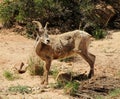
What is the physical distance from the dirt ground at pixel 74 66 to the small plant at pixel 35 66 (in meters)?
0.17

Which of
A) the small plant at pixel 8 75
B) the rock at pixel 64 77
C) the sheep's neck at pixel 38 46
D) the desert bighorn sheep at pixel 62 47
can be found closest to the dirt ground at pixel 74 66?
the small plant at pixel 8 75

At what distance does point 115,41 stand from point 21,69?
464cm

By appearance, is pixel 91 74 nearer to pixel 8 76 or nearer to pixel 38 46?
pixel 38 46

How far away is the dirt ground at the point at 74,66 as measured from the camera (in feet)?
30.3

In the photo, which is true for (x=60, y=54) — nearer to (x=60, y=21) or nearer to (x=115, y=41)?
(x=115, y=41)

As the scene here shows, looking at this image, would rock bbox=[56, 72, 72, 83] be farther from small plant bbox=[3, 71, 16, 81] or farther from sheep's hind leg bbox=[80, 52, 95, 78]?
small plant bbox=[3, 71, 16, 81]

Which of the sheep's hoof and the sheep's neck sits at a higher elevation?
the sheep's neck

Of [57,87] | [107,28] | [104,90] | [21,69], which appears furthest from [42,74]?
[107,28]

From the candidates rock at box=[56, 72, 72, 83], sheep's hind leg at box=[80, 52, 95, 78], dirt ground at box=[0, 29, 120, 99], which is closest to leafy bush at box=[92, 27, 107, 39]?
dirt ground at box=[0, 29, 120, 99]

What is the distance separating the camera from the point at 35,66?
10.6 metres

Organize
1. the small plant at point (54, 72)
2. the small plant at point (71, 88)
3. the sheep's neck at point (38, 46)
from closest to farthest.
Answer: the small plant at point (71, 88) < the sheep's neck at point (38, 46) < the small plant at point (54, 72)

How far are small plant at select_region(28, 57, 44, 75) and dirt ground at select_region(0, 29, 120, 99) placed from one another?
0.17m

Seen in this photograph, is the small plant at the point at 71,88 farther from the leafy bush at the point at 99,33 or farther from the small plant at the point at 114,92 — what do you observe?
the leafy bush at the point at 99,33

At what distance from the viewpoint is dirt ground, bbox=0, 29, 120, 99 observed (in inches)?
364
